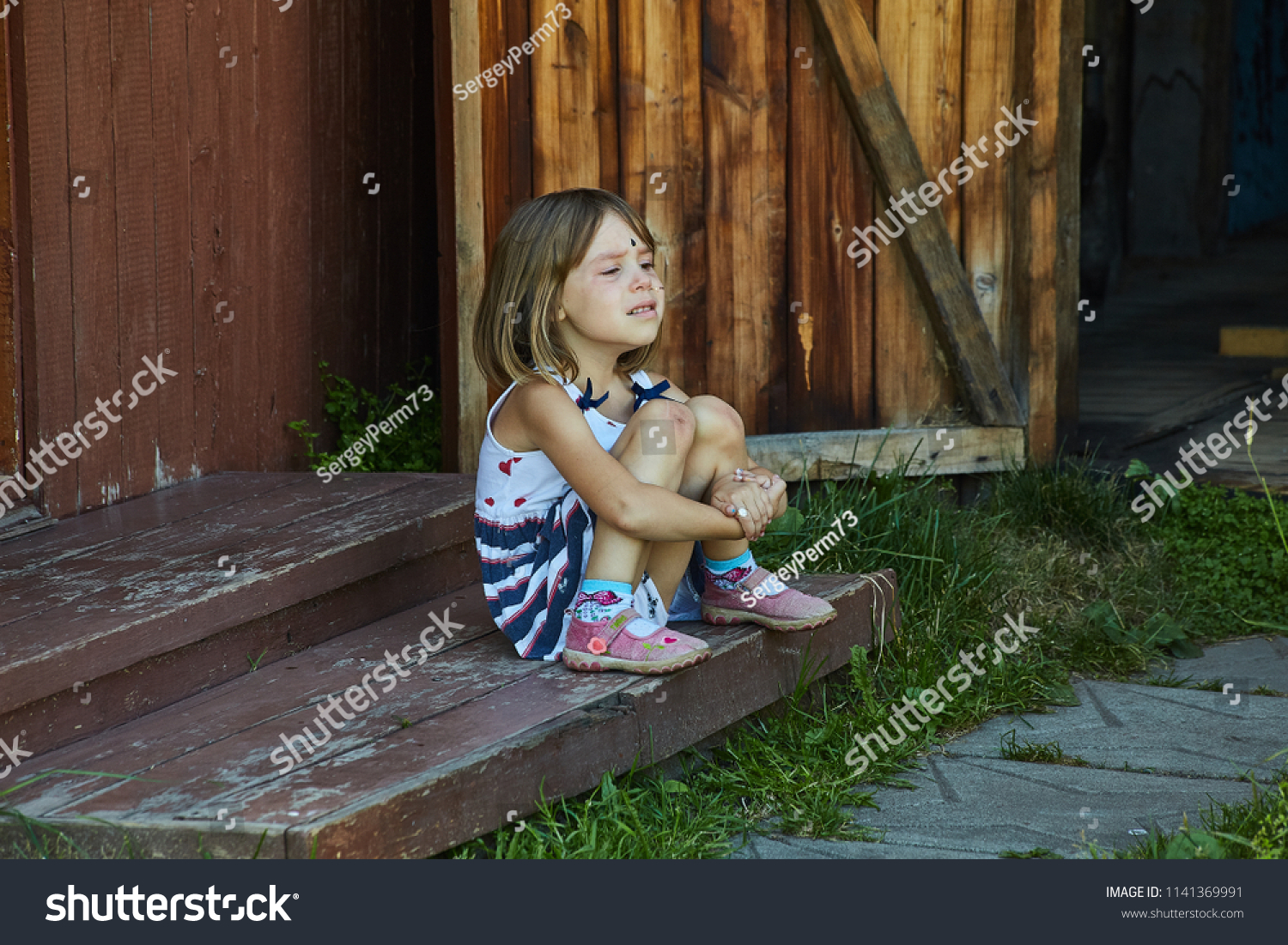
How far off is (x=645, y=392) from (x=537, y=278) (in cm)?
33

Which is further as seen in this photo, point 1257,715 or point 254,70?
point 254,70

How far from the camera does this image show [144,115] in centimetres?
352

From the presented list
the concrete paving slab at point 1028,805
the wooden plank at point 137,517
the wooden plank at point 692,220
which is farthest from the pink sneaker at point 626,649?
the wooden plank at point 692,220

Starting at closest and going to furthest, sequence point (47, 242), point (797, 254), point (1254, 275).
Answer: point (47, 242)
point (797, 254)
point (1254, 275)

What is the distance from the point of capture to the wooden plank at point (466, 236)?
3941 mm

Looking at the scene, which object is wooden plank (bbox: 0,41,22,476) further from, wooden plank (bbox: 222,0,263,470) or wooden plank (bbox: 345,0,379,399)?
wooden plank (bbox: 345,0,379,399)

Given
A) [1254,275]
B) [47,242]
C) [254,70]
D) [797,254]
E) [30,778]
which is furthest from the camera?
[1254,275]

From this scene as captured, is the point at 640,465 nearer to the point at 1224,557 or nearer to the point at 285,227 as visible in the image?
the point at 285,227

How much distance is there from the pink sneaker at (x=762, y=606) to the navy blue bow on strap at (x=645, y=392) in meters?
0.39

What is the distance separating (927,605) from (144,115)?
2.24 m

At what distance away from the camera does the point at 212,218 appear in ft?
12.4

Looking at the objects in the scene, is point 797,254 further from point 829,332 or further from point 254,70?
point 254,70

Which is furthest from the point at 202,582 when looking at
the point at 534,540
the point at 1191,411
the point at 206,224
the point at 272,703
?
the point at 1191,411

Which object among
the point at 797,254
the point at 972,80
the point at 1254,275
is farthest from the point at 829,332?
the point at 1254,275
